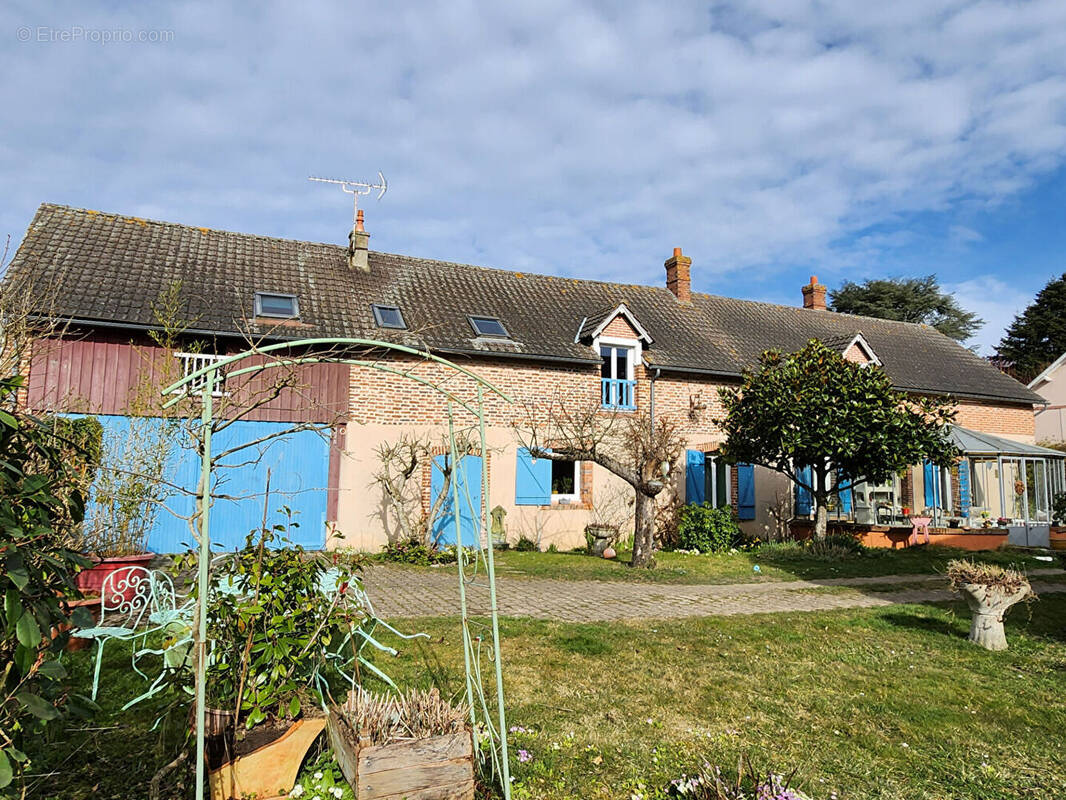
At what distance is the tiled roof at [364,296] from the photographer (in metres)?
12.7

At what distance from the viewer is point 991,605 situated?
21.8 feet

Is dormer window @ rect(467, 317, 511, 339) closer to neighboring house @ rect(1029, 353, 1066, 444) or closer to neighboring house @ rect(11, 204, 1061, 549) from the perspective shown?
neighboring house @ rect(11, 204, 1061, 549)

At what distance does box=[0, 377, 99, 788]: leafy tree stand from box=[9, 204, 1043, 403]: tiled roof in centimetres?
767

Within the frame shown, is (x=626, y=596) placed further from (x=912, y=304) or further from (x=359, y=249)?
(x=912, y=304)

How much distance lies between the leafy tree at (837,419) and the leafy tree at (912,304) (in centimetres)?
2836

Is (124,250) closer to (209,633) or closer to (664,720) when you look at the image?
(209,633)

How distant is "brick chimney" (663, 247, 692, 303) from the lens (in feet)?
67.0

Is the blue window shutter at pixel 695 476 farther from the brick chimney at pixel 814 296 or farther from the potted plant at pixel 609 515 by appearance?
the brick chimney at pixel 814 296

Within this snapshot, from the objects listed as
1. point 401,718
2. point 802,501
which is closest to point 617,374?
point 802,501

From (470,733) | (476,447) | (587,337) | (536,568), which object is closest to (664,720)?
(470,733)

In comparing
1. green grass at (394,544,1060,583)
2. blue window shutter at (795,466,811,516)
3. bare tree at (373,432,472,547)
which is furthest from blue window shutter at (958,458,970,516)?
bare tree at (373,432,472,547)

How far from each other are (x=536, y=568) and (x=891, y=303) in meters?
34.7

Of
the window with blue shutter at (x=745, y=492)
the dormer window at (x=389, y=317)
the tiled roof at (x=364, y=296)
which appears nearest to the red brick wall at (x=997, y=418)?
the tiled roof at (x=364, y=296)

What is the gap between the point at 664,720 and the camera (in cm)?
458
